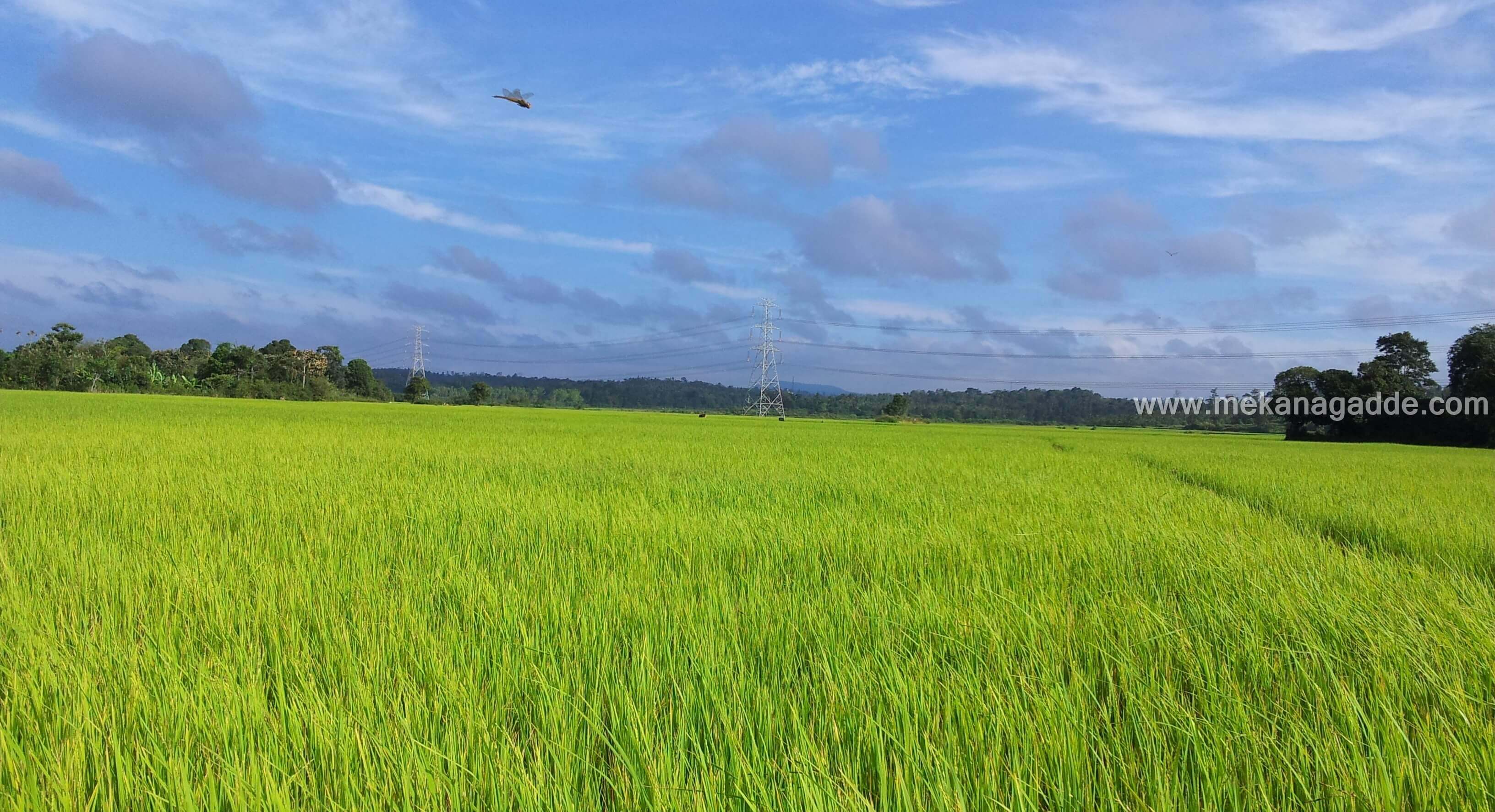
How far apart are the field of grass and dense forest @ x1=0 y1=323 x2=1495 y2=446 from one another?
50259 mm

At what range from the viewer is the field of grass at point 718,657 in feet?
4.28

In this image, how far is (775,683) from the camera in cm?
170

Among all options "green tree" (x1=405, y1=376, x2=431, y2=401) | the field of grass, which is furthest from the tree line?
"green tree" (x1=405, y1=376, x2=431, y2=401)

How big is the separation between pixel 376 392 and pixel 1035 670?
79.7 meters

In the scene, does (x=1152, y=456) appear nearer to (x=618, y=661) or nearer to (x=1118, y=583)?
(x=1118, y=583)

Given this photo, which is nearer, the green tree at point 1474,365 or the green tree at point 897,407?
the green tree at point 1474,365

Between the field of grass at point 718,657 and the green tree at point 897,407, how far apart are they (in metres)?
67.7

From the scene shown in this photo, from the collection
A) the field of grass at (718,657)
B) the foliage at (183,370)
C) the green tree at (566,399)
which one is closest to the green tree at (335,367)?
the foliage at (183,370)

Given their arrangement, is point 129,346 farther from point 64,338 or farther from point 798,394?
point 798,394

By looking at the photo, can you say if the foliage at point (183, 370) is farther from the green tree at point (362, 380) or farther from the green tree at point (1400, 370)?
the green tree at point (1400, 370)

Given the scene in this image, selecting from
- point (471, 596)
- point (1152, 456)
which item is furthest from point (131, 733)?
point (1152, 456)

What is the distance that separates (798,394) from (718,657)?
94855 mm

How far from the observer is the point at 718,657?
189 centimetres

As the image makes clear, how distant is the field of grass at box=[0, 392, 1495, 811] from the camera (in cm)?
131
